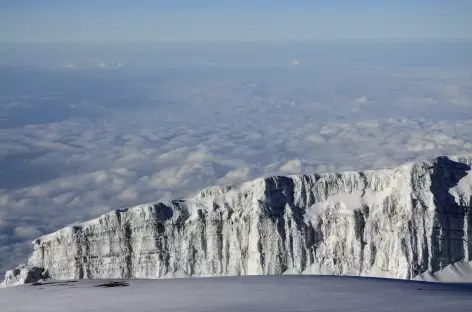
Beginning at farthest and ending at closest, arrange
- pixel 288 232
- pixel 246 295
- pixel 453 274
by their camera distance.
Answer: pixel 453 274, pixel 288 232, pixel 246 295

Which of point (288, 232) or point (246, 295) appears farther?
point (288, 232)

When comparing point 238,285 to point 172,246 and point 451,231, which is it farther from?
point 451,231

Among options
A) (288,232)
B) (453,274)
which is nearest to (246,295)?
(288,232)

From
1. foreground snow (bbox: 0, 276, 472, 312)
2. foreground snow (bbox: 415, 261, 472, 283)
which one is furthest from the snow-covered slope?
foreground snow (bbox: 0, 276, 472, 312)

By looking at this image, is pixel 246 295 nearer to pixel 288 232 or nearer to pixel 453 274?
pixel 288 232

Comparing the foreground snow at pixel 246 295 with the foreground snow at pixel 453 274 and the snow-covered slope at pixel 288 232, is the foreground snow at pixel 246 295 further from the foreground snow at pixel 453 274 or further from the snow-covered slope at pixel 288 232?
the foreground snow at pixel 453 274

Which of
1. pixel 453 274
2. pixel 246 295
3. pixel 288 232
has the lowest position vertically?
pixel 246 295

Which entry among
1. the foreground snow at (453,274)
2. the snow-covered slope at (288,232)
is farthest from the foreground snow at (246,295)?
the foreground snow at (453,274)
